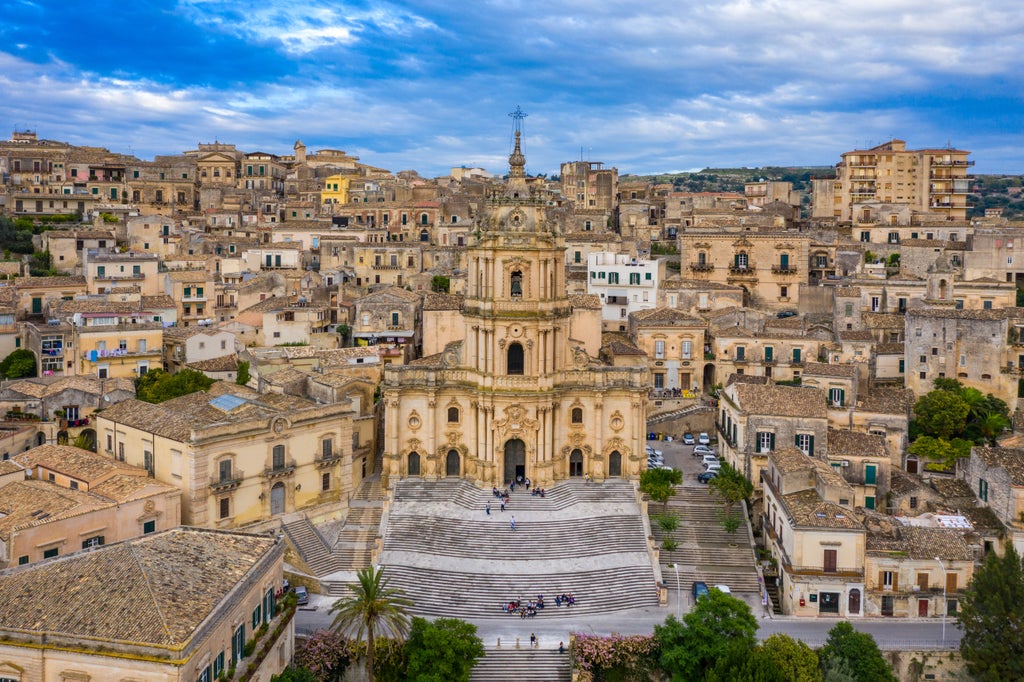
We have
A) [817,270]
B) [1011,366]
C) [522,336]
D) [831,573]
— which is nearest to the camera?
[831,573]

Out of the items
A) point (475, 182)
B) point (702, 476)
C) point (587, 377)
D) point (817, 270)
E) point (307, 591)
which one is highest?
point (475, 182)

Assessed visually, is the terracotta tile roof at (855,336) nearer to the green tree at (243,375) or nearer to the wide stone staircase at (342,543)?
the wide stone staircase at (342,543)

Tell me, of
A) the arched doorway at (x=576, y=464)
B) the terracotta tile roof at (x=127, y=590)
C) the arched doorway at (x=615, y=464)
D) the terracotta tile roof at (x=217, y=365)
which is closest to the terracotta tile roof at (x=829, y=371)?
the arched doorway at (x=615, y=464)

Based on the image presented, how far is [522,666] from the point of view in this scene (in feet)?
136

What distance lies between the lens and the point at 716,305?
76.8 metres

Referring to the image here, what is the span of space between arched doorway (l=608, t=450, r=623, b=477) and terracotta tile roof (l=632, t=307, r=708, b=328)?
599 inches

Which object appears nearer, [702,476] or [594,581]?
[594,581]

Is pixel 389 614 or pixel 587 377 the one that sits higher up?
pixel 587 377

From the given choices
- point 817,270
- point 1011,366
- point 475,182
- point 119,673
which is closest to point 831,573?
point 1011,366

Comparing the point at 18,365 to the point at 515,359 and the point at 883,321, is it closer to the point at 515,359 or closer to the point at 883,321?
the point at 515,359

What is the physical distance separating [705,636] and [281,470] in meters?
22.0

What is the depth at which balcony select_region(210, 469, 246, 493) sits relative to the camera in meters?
46.5

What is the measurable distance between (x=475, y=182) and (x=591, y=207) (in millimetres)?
18279

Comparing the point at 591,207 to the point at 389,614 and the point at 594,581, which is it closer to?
the point at 594,581
